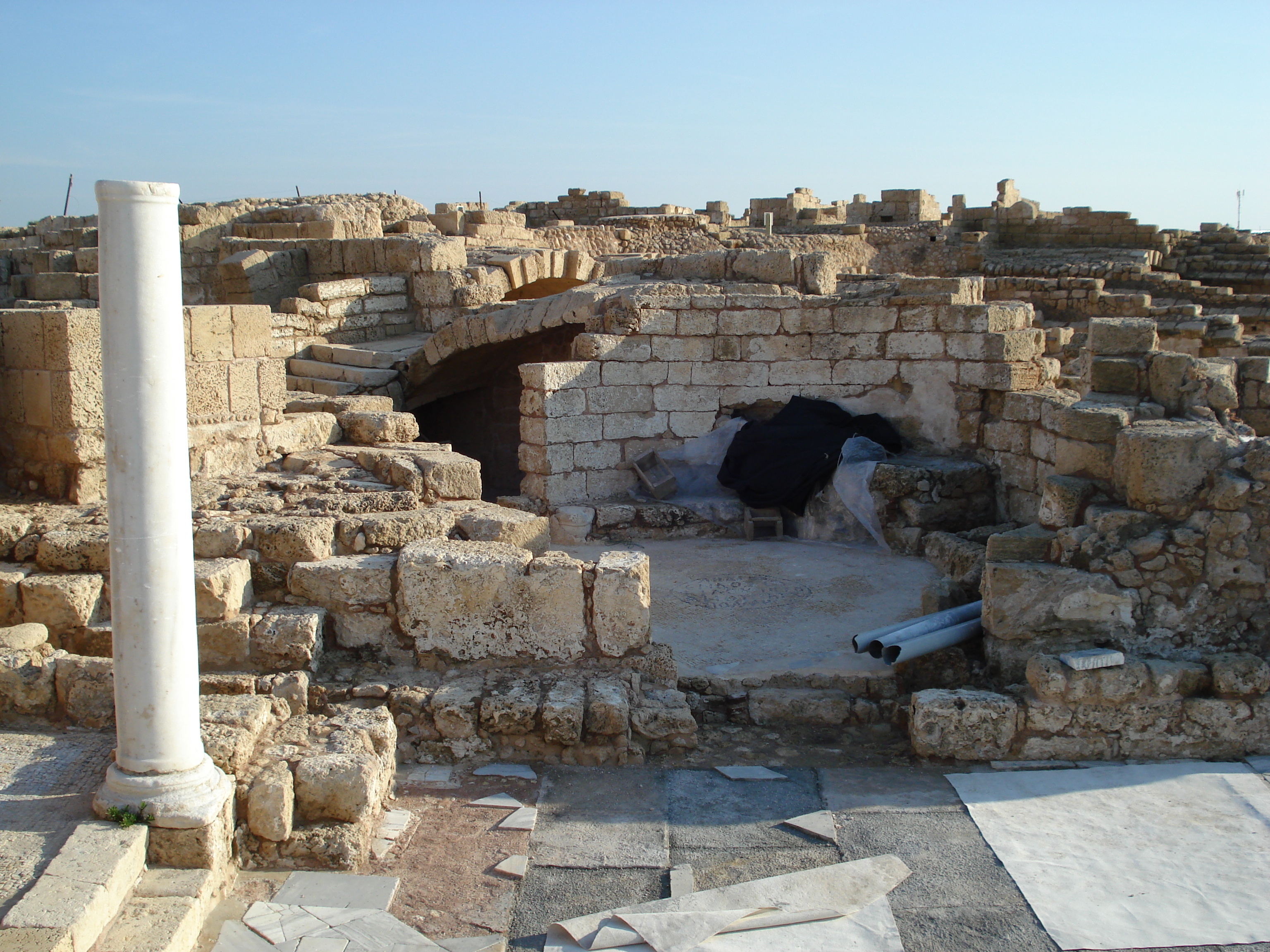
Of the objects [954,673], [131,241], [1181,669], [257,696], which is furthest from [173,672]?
[1181,669]

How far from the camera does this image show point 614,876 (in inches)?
157

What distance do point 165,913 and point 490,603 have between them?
82.3 inches

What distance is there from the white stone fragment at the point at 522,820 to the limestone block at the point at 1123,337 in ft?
14.4

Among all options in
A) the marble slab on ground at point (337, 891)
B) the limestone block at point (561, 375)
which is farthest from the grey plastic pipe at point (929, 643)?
the limestone block at point (561, 375)

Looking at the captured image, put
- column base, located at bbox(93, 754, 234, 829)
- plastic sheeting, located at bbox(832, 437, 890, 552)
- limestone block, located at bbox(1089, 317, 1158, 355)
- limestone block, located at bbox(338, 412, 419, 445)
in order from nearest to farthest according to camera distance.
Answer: column base, located at bbox(93, 754, 234, 829), limestone block, located at bbox(1089, 317, 1158, 355), limestone block, located at bbox(338, 412, 419, 445), plastic sheeting, located at bbox(832, 437, 890, 552)

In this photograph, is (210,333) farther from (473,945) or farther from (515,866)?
(473,945)

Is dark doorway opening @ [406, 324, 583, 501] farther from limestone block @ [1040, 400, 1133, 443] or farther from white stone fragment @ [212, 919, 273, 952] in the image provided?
white stone fragment @ [212, 919, 273, 952]

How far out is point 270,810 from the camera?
3975 millimetres

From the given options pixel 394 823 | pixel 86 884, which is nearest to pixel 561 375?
pixel 394 823

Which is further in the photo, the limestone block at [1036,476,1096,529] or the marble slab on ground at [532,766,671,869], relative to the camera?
the limestone block at [1036,476,1096,529]

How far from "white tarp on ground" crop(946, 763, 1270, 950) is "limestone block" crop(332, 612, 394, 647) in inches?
108

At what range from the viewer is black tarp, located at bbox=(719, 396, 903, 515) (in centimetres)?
834

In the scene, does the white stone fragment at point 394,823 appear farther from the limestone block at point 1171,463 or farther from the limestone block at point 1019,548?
the limestone block at point 1171,463

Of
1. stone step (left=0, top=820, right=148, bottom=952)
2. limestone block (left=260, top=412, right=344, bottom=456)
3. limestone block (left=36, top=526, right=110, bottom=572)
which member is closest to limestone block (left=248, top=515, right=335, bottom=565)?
limestone block (left=36, top=526, right=110, bottom=572)
